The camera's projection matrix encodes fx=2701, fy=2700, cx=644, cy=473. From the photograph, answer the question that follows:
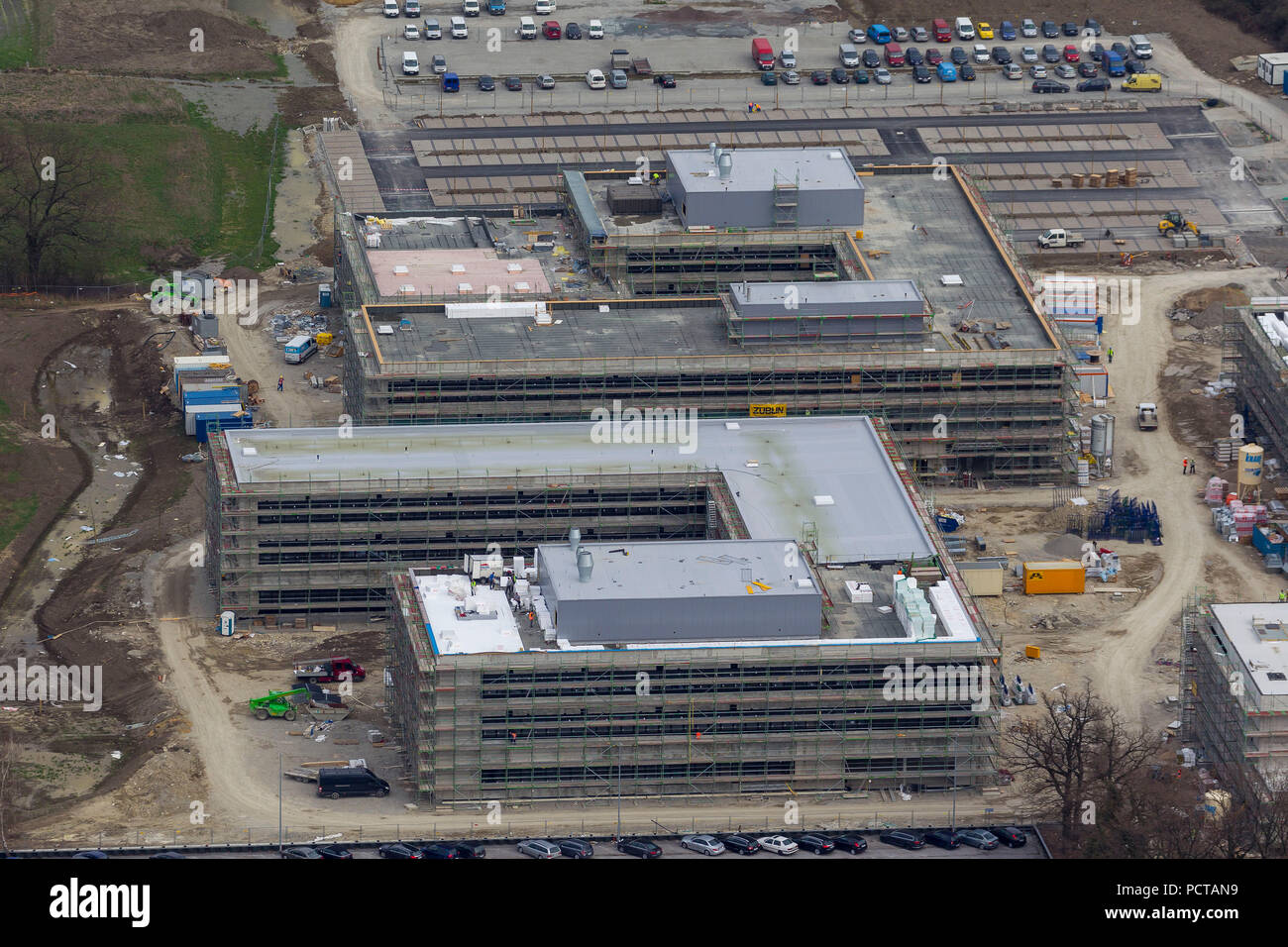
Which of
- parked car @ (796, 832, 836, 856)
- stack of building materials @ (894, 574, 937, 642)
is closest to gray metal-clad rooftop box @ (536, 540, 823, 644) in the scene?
stack of building materials @ (894, 574, 937, 642)

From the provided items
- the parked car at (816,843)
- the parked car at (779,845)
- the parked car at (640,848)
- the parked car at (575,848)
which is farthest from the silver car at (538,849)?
the parked car at (816,843)

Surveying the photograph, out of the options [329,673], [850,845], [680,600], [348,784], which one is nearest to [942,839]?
[850,845]

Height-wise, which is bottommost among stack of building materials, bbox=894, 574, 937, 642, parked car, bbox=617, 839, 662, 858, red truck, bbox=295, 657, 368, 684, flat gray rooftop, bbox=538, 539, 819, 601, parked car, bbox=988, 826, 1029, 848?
parked car, bbox=617, 839, 662, 858

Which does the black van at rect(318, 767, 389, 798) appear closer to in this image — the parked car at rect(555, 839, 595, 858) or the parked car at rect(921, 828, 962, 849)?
the parked car at rect(555, 839, 595, 858)

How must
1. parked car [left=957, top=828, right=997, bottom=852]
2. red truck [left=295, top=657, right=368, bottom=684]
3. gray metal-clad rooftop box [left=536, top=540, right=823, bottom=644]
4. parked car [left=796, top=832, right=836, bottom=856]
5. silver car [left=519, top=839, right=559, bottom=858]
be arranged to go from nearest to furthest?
silver car [left=519, top=839, right=559, bottom=858] → parked car [left=796, top=832, right=836, bottom=856] → parked car [left=957, top=828, right=997, bottom=852] → gray metal-clad rooftop box [left=536, top=540, right=823, bottom=644] → red truck [left=295, top=657, right=368, bottom=684]

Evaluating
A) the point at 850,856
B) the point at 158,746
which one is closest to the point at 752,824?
the point at 850,856
